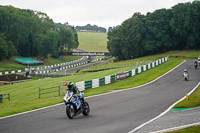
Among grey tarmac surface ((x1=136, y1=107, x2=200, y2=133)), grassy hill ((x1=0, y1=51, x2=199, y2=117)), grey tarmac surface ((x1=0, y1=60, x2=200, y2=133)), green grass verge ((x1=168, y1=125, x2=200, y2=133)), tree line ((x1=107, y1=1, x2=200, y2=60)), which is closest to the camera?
green grass verge ((x1=168, y1=125, x2=200, y2=133))

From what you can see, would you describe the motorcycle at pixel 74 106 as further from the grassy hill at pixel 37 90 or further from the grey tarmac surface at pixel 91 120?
the grassy hill at pixel 37 90

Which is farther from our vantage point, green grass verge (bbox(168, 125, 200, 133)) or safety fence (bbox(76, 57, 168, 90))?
safety fence (bbox(76, 57, 168, 90))

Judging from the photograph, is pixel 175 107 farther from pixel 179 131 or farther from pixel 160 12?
pixel 160 12

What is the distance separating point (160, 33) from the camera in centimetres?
9994

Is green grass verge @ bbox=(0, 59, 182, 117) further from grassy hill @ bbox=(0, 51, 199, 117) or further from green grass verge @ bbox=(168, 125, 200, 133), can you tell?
green grass verge @ bbox=(168, 125, 200, 133)

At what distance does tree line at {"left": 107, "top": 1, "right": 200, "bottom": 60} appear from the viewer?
321ft

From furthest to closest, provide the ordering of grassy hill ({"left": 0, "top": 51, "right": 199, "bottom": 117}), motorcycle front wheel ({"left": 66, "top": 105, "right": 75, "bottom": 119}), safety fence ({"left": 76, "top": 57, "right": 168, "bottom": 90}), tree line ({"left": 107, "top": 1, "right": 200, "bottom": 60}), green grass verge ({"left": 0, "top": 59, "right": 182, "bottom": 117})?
tree line ({"left": 107, "top": 1, "right": 200, "bottom": 60}), safety fence ({"left": 76, "top": 57, "right": 168, "bottom": 90}), grassy hill ({"left": 0, "top": 51, "right": 199, "bottom": 117}), green grass verge ({"left": 0, "top": 59, "right": 182, "bottom": 117}), motorcycle front wheel ({"left": 66, "top": 105, "right": 75, "bottom": 119})

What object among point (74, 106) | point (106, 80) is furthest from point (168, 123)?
point (106, 80)

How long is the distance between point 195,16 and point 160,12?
43.5 feet

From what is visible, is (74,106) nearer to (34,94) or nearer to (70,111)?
(70,111)

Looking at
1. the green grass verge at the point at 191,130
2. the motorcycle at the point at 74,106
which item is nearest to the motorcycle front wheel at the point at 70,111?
the motorcycle at the point at 74,106

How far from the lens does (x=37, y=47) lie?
116 metres

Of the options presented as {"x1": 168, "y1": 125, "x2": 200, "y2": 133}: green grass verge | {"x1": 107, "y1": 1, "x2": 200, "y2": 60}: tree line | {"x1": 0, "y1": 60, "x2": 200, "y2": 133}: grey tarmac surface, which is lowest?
{"x1": 0, "y1": 60, "x2": 200, "y2": 133}: grey tarmac surface

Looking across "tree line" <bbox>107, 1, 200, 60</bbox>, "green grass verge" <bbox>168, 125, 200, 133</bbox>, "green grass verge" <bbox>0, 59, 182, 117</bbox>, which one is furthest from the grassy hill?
"tree line" <bbox>107, 1, 200, 60</bbox>
